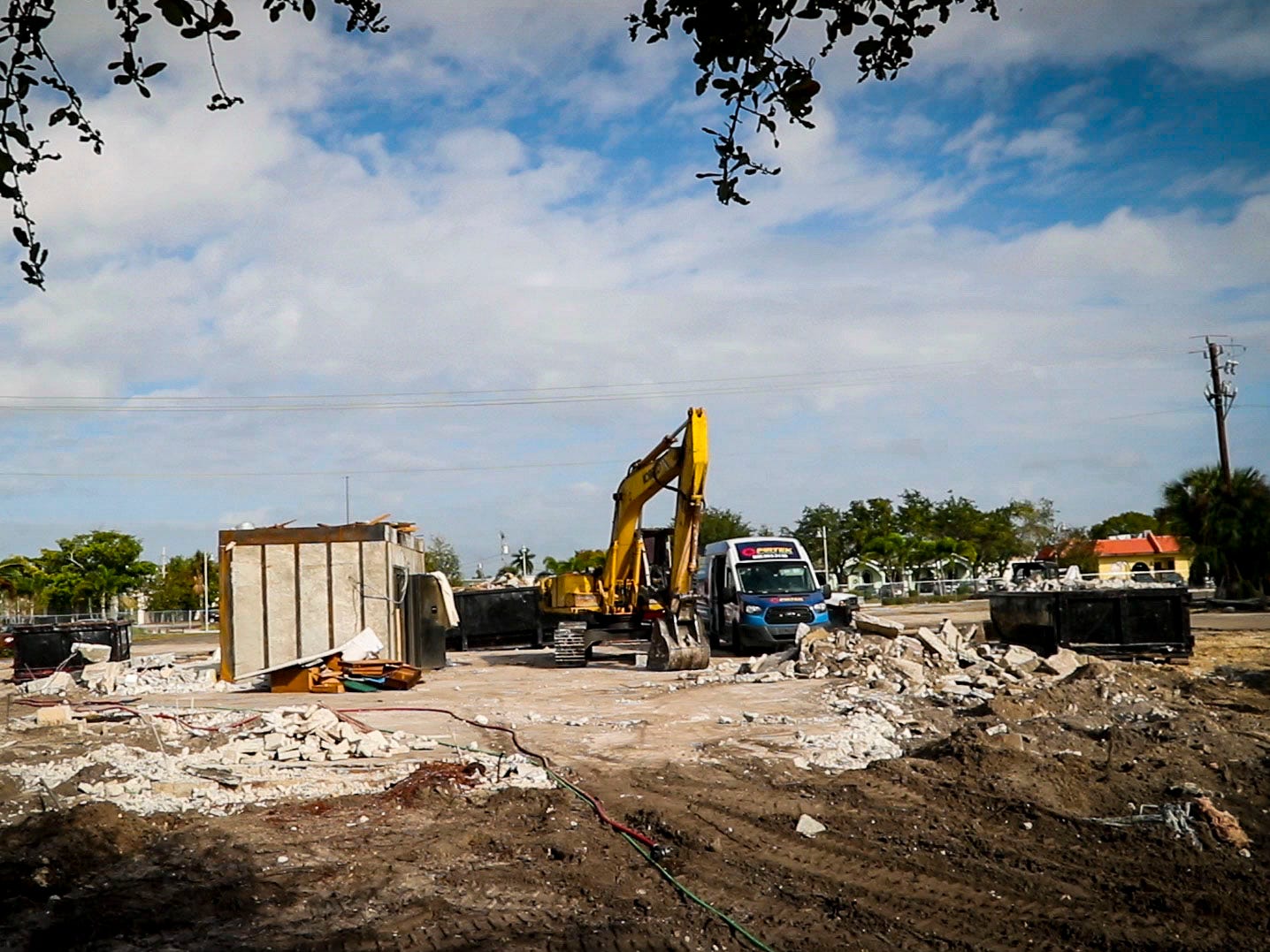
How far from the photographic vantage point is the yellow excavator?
20.8 m

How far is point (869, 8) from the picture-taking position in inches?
169

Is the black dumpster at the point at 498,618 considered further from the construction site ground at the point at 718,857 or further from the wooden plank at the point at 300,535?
the construction site ground at the point at 718,857

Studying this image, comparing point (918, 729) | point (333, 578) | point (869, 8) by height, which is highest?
point (869, 8)

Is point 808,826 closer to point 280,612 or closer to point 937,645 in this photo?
point 937,645

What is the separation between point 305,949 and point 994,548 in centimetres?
7292

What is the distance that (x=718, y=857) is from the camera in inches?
271

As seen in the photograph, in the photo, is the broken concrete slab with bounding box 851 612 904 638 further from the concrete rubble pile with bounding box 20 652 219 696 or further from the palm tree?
the palm tree

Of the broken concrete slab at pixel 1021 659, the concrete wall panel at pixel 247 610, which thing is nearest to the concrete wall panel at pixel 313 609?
the concrete wall panel at pixel 247 610

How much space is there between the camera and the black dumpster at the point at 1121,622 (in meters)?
19.4

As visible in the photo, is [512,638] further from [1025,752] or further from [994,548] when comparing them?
[994,548]

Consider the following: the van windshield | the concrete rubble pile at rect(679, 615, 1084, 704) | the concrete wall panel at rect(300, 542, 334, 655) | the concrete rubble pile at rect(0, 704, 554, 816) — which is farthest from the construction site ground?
the van windshield

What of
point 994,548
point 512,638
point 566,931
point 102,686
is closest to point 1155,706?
point 566,931

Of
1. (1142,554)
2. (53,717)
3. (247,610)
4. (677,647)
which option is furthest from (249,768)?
(1142,554)

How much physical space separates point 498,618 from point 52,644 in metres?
10.3
